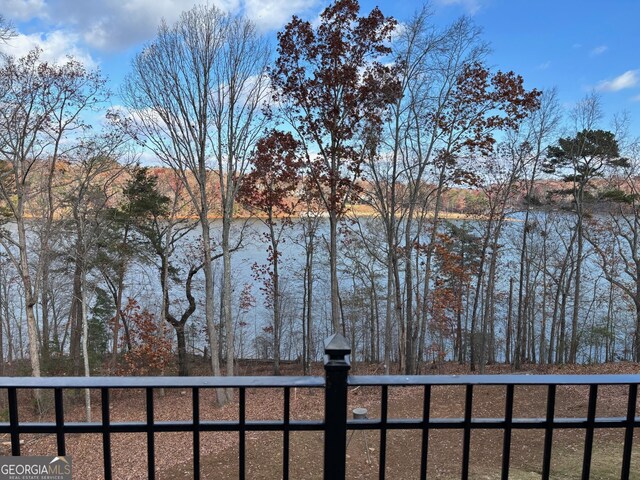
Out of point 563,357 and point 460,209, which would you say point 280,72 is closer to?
point 460,209

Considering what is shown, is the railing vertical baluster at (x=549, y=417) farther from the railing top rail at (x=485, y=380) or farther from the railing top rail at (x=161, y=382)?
the railing top rail at (x=161, y=382)

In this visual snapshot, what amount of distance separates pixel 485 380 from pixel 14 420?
1977 millimetres

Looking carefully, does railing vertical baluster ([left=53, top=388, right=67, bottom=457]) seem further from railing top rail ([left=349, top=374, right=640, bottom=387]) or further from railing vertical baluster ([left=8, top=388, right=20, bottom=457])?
railing top rail ([left=349, top=374, right=640, bottom=387])

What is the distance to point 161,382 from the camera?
5.28 feet

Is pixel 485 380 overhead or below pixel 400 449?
overhead

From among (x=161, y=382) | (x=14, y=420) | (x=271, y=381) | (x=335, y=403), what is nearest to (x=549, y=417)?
(x=335, y=403)

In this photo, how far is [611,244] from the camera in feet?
61.6

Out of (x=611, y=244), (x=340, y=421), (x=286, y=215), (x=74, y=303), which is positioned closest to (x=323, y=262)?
(x=286, y=215)

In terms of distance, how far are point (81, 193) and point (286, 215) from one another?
25.4 feet

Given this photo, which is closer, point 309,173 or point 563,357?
point 309,173

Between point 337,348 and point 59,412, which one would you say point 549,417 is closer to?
point 337,348

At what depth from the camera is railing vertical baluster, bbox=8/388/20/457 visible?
1472mm

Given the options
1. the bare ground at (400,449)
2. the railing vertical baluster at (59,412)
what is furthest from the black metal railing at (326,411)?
the bare ground at (400,449)

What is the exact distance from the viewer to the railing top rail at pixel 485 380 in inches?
62.6
